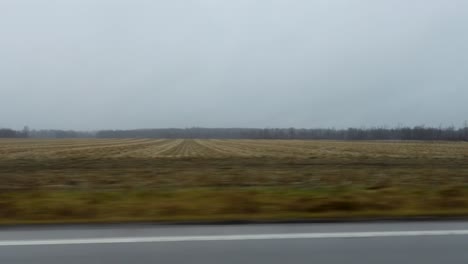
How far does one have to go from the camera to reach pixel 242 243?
5492mm

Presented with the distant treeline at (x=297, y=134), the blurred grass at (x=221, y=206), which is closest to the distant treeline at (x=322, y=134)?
the distant treeline at (x=297, y=134)

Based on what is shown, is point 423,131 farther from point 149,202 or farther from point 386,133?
point 149,202

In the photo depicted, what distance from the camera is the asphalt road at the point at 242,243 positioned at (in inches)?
195

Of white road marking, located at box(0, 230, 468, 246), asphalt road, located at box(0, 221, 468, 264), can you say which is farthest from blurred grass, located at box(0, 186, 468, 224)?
white road marking, located at box(0, 230, 468, 246)

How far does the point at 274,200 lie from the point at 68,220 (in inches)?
163

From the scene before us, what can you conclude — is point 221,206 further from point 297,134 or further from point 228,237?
point 297,134

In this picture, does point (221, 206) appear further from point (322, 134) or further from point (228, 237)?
point (322, 134)

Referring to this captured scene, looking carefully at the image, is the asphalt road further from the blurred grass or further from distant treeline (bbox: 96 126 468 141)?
distant treeline (bbox: 96 126 468 141)

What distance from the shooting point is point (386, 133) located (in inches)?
5871

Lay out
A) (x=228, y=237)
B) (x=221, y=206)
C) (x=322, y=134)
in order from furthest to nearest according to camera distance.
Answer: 1. (x=322, y=134)
2. (x=221, y=206)
3. (x=228, y=237)

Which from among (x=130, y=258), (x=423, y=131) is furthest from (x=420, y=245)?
(x=423, y=131)

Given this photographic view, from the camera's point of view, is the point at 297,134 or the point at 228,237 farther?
the point at 297,134

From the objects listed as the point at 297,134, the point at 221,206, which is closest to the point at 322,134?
the point at 297,134

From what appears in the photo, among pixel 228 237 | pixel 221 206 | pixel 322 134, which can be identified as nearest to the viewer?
pixel 228 237
